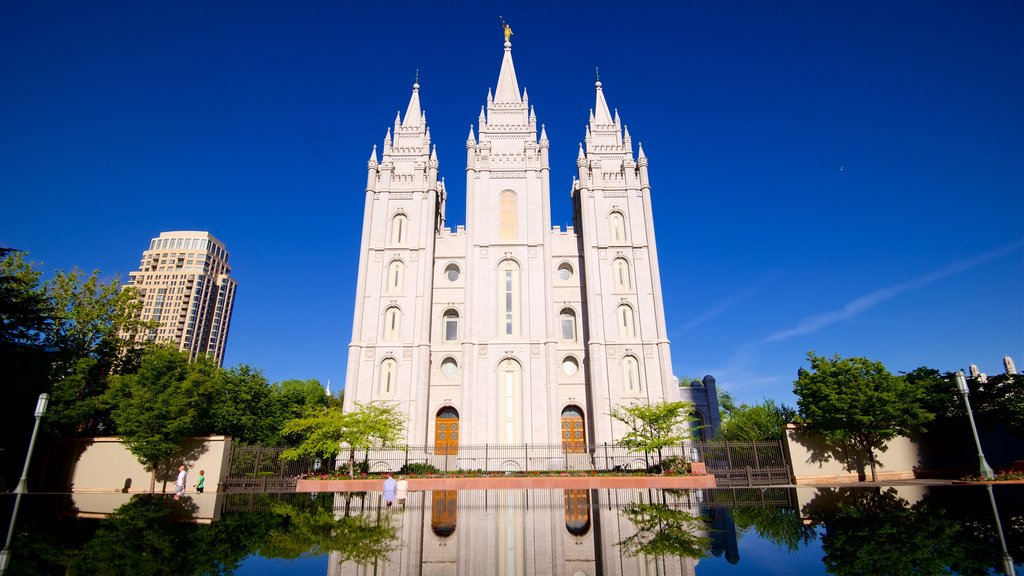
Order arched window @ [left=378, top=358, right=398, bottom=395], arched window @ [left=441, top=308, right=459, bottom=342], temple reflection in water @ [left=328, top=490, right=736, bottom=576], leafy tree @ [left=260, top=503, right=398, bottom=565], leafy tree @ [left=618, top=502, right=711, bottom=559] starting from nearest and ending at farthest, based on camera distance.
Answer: temple reflection in water @ [left=328, top=490, right=736, bottom=576], leafy tree @ [left=618, top=502, right=711, bottom=559], leafy tree @ [left=260, top=503, right=398, bottom=565], arched window @ [left=378, top=358, right=398, bottom=395], arched window @ [left=441, top=308, right=459, bottom=342]

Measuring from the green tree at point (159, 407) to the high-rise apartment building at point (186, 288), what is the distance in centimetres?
8392

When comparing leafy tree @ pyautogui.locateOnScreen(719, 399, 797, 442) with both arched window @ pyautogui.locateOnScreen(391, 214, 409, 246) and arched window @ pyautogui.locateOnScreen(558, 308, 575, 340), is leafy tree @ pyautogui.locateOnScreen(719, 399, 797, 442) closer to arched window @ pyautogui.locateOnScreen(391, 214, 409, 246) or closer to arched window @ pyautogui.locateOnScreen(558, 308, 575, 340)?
arched window @ pyautogui.locateOnScreen(558, 308, 575, 340)

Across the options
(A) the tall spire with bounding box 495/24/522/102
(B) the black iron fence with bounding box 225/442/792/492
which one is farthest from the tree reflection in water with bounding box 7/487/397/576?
Result: (A) the tall spire with bounding box 495/24/522/102

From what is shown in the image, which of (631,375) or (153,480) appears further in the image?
(631,375)

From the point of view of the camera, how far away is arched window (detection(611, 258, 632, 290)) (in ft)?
114

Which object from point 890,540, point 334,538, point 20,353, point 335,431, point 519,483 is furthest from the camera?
point 335,431

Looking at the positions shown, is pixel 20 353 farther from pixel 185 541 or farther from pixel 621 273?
pixel 621 273

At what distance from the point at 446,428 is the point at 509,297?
9443 millimetres

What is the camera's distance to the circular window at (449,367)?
3375 cm

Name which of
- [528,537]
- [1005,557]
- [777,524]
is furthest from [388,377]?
[1005,557]

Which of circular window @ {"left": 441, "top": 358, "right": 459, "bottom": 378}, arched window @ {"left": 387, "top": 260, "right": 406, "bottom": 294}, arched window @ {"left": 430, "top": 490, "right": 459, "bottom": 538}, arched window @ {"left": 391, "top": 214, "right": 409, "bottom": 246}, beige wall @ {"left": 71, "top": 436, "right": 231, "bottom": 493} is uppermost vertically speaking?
arched window @ {"left": 391, "top": 214, "right": 409, "bottom": 246}

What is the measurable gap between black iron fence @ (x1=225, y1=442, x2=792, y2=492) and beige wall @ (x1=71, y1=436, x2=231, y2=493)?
811 millimetres

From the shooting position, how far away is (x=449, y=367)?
1335 inches

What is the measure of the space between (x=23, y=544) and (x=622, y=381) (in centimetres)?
2799
